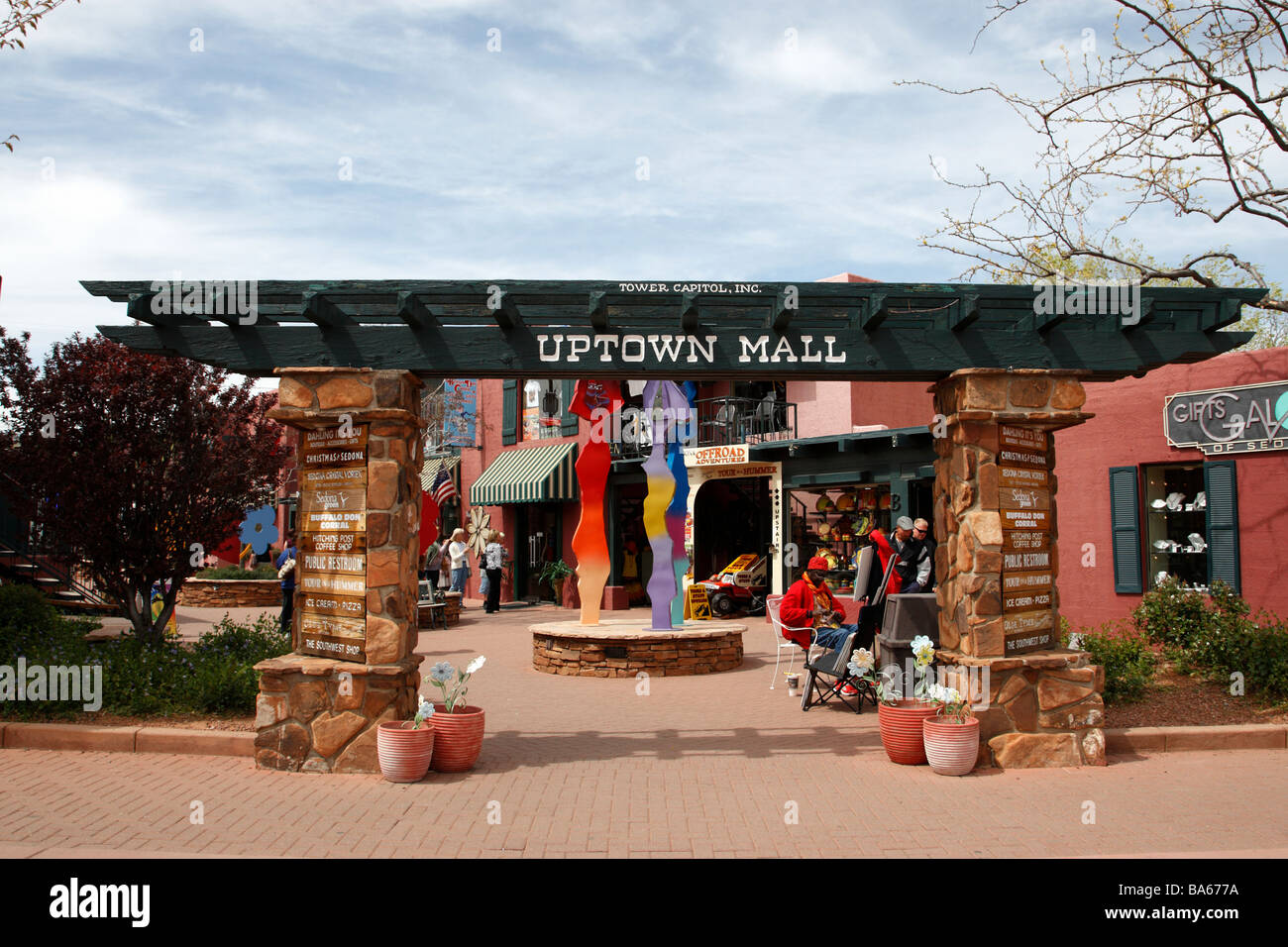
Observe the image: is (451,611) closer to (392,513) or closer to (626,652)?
(626,652)

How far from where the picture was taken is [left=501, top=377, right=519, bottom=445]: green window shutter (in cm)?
2527

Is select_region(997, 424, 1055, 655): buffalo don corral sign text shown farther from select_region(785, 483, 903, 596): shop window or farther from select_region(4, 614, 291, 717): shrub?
select_region(785, 483, 903, 596): shop window

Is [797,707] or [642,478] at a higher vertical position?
[642,478]

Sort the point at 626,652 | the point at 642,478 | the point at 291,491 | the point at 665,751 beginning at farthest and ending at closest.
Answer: the point at 291,491 < the point at 642,478 < the point at 626,652 < the point at 665,751

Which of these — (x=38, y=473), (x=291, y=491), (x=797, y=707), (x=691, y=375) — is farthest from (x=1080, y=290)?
(x=291, y=491)

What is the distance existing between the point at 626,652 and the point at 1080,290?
23.7 feet

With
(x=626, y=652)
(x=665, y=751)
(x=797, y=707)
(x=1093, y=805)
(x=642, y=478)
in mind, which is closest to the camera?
(x=1093, y=805)

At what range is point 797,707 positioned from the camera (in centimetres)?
1002

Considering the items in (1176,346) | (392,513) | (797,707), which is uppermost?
(1176,346)

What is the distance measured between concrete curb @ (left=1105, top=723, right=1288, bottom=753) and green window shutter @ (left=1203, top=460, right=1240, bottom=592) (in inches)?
160

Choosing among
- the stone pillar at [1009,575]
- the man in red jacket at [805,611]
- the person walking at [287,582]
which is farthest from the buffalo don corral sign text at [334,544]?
the person walking at [287,582]

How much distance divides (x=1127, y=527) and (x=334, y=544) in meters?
10.4

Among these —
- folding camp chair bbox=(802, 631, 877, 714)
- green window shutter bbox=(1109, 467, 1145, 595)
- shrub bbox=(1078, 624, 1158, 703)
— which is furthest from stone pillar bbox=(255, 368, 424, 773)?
green window shutter bbox=(1109, 467, 1145, 595)

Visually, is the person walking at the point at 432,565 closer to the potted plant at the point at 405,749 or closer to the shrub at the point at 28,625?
the shrub at the point at 28,625
